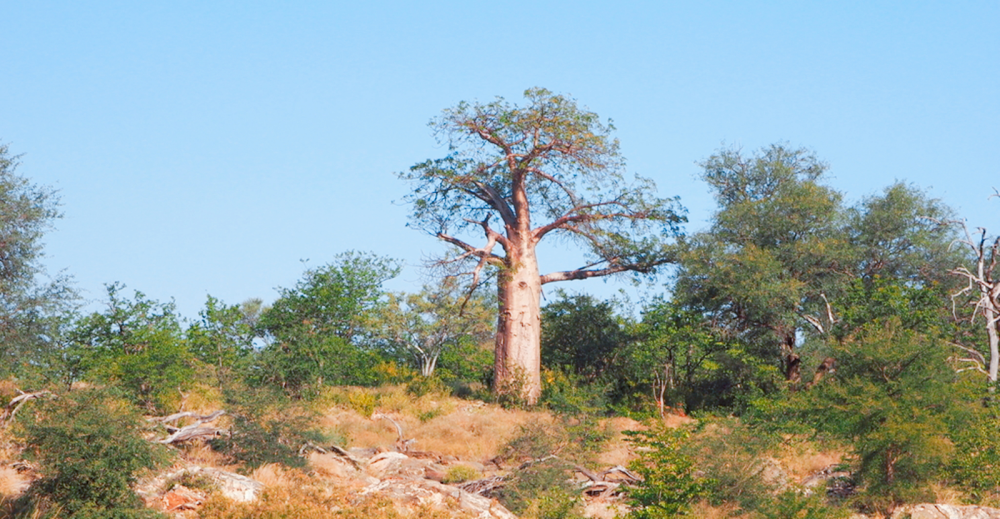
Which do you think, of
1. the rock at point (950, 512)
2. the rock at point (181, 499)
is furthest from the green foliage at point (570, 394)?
the rock at point (181, 499)

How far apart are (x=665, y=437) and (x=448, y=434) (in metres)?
6.70

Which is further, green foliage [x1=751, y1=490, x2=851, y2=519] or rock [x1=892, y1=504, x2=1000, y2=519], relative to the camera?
rock [x1=892, y1=504, x2=1000, y2=519]

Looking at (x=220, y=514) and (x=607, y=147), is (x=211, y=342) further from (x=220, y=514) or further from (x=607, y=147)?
(x=220, y=514)

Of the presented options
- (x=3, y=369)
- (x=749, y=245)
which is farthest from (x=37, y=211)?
(x=749, y=245)

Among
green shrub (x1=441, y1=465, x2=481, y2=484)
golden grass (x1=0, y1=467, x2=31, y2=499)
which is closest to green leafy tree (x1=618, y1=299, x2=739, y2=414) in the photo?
green shrub (x1=441, y1=465, x2=481, y2=484)

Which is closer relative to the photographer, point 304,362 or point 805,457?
point 805,457

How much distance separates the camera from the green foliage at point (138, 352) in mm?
20438

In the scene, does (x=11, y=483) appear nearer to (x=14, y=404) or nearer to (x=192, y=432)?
(x=192, y=432)

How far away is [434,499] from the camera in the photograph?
554 inches

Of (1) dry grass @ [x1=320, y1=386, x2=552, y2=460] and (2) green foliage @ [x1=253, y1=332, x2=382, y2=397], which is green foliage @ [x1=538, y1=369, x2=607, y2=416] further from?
(2) green foliage @ [x1=253, y1=332, x2=382, y2=397]

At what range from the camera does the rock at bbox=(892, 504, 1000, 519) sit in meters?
13.8

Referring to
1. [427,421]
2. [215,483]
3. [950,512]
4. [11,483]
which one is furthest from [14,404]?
[950,512]

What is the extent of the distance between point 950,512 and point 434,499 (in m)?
6.96

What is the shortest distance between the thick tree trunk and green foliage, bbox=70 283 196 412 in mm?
7612
